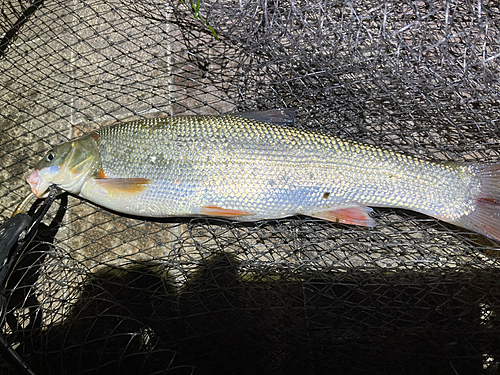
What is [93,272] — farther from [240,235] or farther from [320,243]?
[320,243]

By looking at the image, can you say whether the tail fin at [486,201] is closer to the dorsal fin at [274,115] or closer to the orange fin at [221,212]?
the dorsal fin at [274,115]

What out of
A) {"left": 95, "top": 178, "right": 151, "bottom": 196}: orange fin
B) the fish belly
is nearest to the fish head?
{"left": 95, "top": 178, "right": 151, "bottom": 196}: orange fin

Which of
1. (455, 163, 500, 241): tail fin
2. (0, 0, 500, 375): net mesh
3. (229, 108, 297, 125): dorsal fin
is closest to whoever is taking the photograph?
(455, 163, 500, 241): tail fin

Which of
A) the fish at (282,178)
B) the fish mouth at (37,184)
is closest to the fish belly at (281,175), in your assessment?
the fish at (282,178)

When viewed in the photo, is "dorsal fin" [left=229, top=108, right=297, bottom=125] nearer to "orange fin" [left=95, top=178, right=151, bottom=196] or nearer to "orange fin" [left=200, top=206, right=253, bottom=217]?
"orange fin" [left=200, top=206, right=253, bottom=217]

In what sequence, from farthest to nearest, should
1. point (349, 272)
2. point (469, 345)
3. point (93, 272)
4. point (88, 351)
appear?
1. point (93, 272)
2. point (88, 351)
3. point (349, 272)
4. point (469, 345)

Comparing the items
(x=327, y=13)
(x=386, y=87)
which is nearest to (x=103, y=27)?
(x=327, y=13)

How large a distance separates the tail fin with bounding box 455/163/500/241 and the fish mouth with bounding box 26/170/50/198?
99.2 inches

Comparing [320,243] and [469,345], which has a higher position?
[320,243]

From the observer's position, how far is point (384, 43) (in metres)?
2.15

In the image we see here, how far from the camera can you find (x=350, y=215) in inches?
79.4

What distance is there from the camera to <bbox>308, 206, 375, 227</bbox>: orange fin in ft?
6.60

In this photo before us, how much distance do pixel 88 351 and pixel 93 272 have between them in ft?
1.61

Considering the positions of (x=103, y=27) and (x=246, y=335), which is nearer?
(x=246, y=335)
